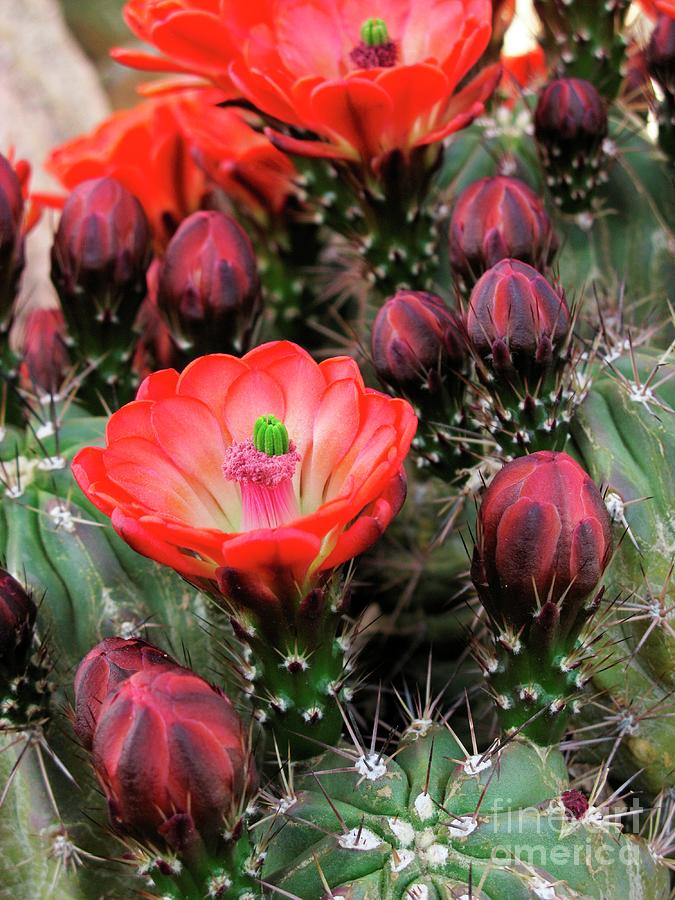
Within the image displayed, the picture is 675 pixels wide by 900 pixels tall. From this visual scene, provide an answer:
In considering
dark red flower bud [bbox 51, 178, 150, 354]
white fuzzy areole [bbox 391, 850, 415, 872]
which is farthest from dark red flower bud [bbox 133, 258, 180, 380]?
white fuzzy areole [bbox 391, 850, 415, 872]

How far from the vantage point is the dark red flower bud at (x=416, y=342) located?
93 centimetres

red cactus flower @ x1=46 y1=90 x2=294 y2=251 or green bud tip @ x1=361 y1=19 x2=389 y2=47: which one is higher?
green bud tip @ x1=361 y1=19 x2=389 y2=47

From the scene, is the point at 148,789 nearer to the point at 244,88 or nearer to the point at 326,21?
the point at 244,88

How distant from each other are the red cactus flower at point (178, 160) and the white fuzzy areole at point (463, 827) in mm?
771

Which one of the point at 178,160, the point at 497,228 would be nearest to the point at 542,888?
the point at 497,228

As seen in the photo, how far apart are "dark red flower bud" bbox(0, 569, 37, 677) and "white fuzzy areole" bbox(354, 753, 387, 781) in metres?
0.28

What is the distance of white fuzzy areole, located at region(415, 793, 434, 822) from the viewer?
30.1 inches

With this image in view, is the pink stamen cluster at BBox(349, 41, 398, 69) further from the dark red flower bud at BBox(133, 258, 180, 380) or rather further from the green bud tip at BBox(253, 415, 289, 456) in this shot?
the green bud tip at BBox(253, 415, 289, 456)

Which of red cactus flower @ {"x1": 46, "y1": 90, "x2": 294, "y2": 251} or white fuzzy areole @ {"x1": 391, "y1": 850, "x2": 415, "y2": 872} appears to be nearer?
white fuzzy areole @ {"x1": 391, "y1": 850, "x2": 415, "y2": 872}

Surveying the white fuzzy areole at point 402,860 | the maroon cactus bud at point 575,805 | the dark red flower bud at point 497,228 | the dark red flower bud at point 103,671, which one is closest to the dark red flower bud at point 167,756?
the dark red flower bud at point 103,671

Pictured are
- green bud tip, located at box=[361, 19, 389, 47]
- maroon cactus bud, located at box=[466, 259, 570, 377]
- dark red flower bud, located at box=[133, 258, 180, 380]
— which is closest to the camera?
maroon cactus bud, located at box=[466, 259, 570, 377]

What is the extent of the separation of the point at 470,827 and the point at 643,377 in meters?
0.44

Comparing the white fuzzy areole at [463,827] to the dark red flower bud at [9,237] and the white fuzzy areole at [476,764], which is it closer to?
the white fuzzy areole at [476,764]

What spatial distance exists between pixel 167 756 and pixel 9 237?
0.63 metres
